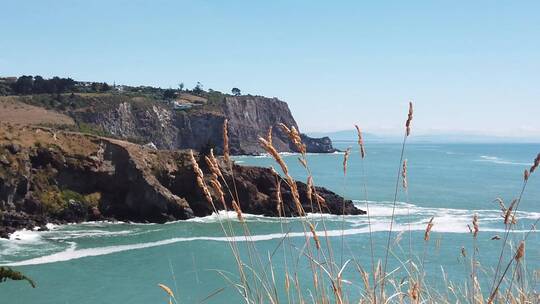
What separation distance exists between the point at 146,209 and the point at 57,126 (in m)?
40.2

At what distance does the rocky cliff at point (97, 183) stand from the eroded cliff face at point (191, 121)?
3908cm

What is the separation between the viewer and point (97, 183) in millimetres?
40125

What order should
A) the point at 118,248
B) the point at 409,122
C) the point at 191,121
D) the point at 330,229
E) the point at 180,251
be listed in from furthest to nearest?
the point at 191,121, the point at 330,229, the point at 118,248, the point at 180,251, the point at 409,122

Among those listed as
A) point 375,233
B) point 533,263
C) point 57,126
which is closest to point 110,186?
point 375,233

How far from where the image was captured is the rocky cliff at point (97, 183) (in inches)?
1449

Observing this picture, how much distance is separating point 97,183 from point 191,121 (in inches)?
2548

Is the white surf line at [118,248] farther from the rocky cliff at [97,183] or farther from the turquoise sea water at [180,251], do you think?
→ the rocky cliff at [97,183]

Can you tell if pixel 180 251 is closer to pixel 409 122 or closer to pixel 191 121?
pixel 409 122

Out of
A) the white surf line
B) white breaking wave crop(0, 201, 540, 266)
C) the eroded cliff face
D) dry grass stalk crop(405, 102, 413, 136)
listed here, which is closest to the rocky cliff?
white breaking wave crop(0, 201, 540, 266)

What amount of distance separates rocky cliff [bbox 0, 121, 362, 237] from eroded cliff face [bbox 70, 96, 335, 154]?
39.1m

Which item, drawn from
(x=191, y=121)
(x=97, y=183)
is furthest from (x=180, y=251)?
(x=191, y=121)

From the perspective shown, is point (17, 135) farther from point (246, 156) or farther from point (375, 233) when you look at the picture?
point (246, 156)

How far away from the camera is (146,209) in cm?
4003

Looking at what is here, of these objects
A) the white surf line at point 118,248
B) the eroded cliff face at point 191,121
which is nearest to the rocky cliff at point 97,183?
the white surf line at point 118,248
